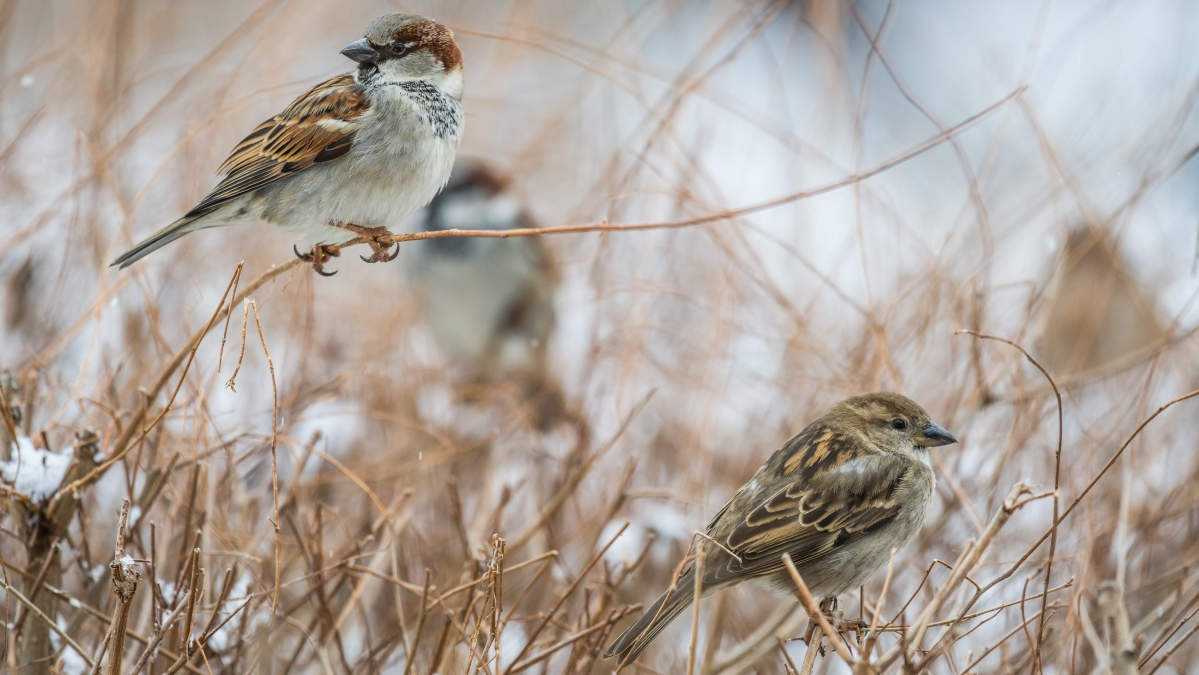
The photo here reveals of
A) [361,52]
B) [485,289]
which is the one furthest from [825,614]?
[485,289]

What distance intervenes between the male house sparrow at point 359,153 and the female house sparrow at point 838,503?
104cm

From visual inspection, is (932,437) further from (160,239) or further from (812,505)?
(160,239)

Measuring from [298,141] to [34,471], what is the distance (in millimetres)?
848

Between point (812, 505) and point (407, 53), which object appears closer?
point (407, 53)

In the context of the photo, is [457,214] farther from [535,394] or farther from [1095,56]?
[1095,56]

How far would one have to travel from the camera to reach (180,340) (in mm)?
4281

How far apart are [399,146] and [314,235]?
0.28 m

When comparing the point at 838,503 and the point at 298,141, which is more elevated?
the point at 298,141

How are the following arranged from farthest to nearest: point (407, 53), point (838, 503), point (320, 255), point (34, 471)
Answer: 1. point (838, 503)
2. point (407, 53)
3. point (320, 255)
4. point (34, 471)

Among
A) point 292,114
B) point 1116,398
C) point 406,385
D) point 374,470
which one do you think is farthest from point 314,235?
point 1116,398

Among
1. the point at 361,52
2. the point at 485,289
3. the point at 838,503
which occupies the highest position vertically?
the point at 485,289

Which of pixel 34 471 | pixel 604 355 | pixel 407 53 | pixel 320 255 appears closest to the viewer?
pixel 34 471

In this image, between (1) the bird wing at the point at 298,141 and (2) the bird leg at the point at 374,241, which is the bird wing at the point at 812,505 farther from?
(1) the bird wing at the point at 298,141

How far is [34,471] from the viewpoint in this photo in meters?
2.01
